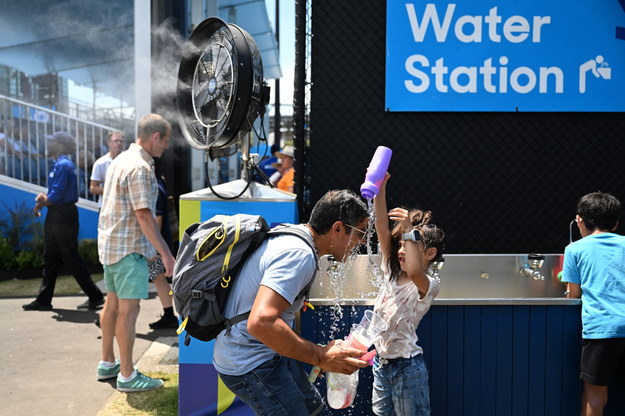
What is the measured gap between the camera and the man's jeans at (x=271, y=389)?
260cm

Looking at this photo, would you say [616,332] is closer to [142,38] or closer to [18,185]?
[142,38]

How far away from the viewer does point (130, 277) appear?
4715mm

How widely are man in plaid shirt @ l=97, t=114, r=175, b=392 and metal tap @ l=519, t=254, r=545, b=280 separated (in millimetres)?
2326

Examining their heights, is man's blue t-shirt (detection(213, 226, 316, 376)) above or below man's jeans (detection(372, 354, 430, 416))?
above

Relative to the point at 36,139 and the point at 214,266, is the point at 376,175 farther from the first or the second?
the point at 36,139

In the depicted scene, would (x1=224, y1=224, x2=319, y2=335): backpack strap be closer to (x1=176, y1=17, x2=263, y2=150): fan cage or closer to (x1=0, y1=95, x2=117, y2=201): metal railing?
(x1=176, y1=17, x2=263, y2=150): fan cage

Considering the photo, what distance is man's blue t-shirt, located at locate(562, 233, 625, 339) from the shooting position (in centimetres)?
361

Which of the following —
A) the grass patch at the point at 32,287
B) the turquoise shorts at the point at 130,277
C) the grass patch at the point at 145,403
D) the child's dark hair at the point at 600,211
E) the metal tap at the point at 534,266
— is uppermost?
the child's dark hair at the point at 600,211

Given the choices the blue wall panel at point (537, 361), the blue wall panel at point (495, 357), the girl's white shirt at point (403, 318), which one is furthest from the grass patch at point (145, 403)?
the blue wall panel at point (537, 361)

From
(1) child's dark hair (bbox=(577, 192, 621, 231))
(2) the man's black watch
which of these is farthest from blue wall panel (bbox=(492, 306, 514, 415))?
(2) the man's black watch

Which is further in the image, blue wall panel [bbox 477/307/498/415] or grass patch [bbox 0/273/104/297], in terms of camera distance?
grass patch [bbox 0/273/104/297]

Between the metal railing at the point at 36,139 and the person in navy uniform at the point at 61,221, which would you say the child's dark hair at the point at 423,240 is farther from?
the metal railing at the point at 36,139

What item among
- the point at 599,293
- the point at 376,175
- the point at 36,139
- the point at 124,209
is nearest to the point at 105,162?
the point at 36,139

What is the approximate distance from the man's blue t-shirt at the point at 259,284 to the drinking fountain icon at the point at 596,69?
2618mm
